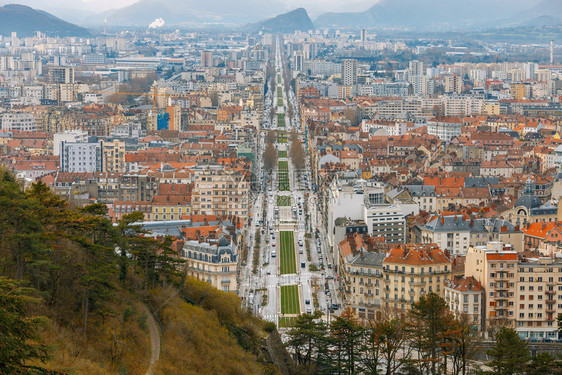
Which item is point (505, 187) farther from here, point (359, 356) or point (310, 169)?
point (359, 356)

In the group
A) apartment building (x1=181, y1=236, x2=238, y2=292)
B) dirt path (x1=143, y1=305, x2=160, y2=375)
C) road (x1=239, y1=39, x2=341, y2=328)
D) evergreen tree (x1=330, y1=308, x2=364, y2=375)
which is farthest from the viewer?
road (x1=239, y1=39, x2=341, y2=328)

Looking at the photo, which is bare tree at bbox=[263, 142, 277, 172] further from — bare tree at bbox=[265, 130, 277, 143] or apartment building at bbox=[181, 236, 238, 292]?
apartment building at bbox=[181, 236, 238, 292]

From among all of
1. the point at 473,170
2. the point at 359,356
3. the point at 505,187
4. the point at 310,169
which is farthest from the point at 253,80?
the point at 359,356

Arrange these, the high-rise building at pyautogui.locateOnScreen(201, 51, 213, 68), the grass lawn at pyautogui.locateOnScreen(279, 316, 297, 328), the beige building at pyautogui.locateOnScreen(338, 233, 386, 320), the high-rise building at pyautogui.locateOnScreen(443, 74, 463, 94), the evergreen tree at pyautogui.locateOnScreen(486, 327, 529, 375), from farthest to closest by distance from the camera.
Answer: the high-rise building at pyautogui.locateOnScreen(201, 51, 213, 68), the high-rise building at pyautogui.locateOnScreen(443, 74, 463, 94), the beige building at pyautogui.locateOnScreen(338, 233, 386, 320), the grass lawn at pyautogui.locateOnScreen(279, 316, 297, 328), the evergreen tree at pyautogui.locateOnScreen(486, 327, 529, 375)

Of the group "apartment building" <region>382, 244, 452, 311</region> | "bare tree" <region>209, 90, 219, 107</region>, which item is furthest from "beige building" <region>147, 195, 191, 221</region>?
"bare tree" <region>209, 90, 219, 107</region>

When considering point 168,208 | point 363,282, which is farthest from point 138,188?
point 363,282

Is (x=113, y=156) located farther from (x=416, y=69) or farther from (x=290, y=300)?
(x=416, y=69)

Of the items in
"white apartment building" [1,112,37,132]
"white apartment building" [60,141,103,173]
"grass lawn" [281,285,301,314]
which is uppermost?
"white apartment building" [1,112,37,132]
